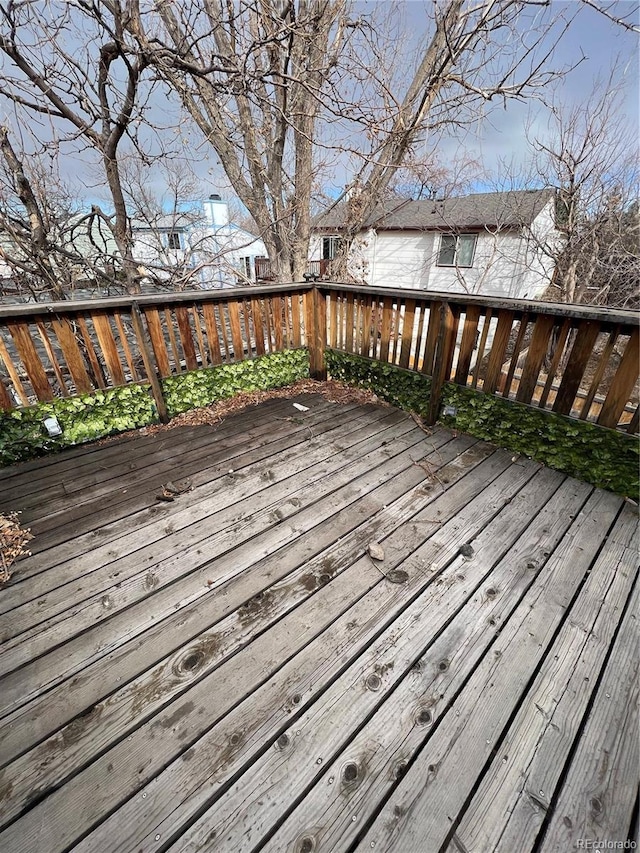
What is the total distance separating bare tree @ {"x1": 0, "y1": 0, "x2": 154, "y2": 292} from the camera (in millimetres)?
3000

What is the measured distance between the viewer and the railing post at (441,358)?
266 cm

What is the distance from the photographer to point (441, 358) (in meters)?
2.79

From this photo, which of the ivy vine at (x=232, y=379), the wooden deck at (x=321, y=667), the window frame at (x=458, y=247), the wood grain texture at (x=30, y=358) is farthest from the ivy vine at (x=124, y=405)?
the window frame at (x=458, y=247)

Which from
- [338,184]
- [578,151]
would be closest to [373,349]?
[338,184]

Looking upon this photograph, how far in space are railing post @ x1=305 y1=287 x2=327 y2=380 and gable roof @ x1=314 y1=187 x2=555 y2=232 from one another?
2.84 m

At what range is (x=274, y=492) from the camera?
2.23 m

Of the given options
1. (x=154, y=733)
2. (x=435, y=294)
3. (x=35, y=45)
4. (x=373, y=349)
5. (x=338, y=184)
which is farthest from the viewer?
(x=338, y=184)

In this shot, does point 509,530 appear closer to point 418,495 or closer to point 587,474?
point 418,495

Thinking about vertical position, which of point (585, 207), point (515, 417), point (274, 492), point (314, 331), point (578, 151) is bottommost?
point (274, 492)

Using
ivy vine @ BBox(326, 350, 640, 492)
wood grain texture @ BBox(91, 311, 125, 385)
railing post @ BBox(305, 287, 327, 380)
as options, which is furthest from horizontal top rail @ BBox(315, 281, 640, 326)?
wood grain texture @ BBox(91, 311, 125, 385)

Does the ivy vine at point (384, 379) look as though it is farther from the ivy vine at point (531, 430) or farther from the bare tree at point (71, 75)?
the bare tree at point (71, 75)

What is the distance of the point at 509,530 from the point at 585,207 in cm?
773

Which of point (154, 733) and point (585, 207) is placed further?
point (585, 207)

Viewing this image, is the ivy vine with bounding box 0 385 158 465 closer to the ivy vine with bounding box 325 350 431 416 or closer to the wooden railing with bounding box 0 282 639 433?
the wooden railing with bounding box 0 282 639 433
